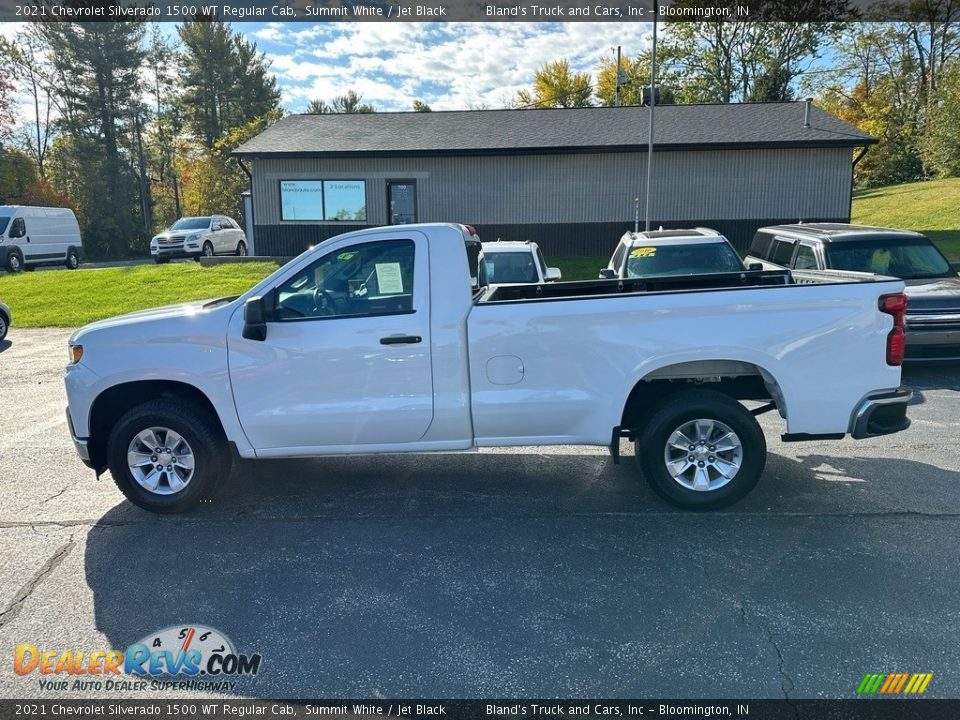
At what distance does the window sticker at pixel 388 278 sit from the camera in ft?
15.3

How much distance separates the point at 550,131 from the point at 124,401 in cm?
1991

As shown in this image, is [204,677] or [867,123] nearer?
[204,677]

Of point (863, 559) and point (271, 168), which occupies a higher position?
point (271, 168)

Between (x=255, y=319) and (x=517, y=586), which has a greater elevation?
(x=255, y=319)

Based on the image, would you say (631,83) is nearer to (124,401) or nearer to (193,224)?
(193,224)

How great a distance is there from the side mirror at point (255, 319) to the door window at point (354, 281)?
0.22 m

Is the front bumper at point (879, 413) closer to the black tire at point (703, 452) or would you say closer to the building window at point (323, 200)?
the black tire at point (703, 452)

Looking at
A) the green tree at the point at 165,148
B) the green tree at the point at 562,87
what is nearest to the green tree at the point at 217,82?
the green tree at the point at 165,148

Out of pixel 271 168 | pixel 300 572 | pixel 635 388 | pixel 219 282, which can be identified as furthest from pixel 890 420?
pixel 271 168

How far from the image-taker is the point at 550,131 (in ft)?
73.8

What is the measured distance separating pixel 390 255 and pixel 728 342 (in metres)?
2.35

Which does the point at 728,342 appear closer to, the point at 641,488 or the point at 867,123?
the point at 641,488

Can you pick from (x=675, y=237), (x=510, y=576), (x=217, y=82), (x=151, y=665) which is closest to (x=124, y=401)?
(x=151, y=665)

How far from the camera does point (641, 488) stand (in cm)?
518
